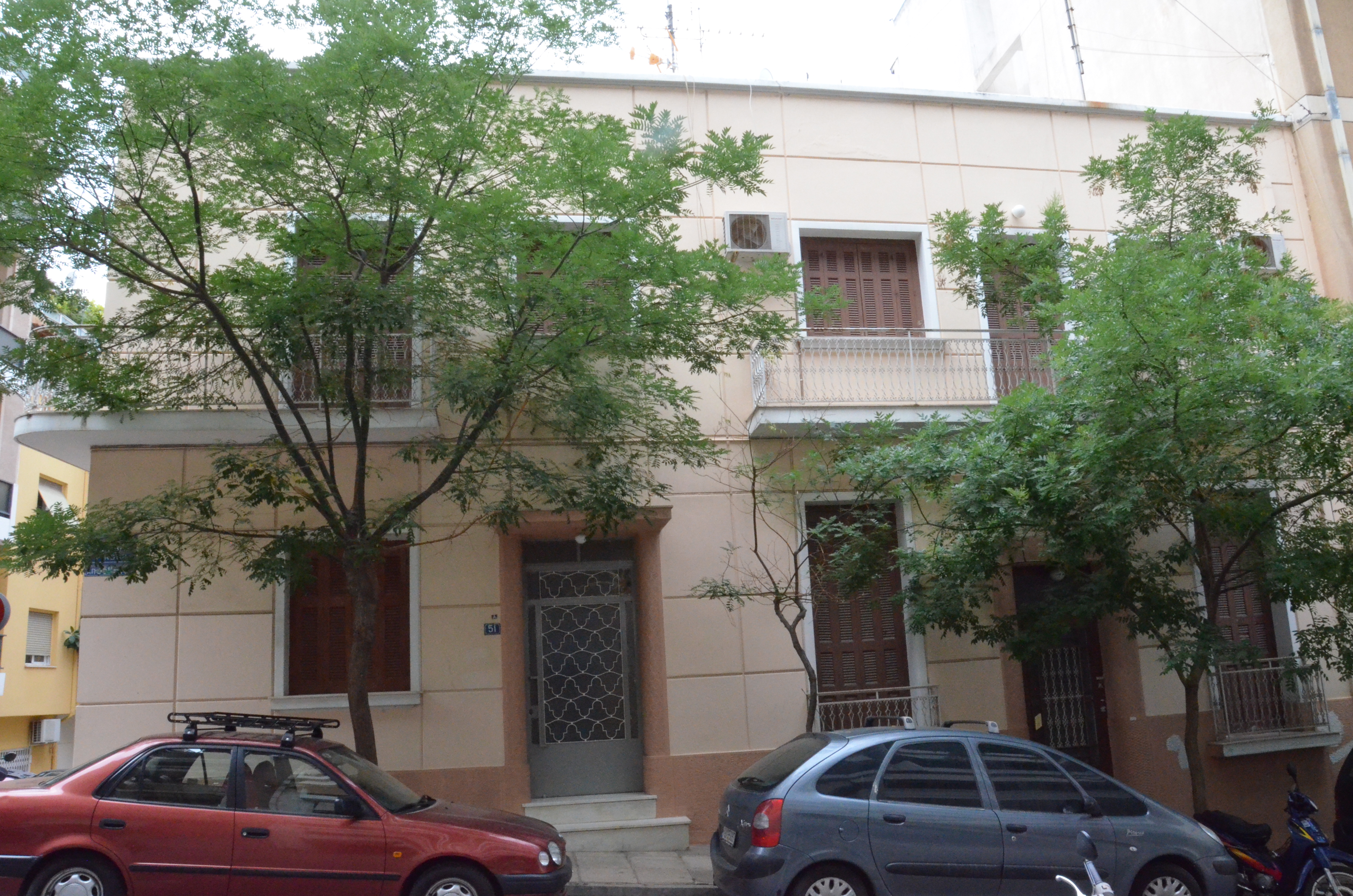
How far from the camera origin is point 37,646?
62.5 feet

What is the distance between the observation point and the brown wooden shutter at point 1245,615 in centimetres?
1223

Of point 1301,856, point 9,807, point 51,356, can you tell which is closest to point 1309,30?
point 1301,856

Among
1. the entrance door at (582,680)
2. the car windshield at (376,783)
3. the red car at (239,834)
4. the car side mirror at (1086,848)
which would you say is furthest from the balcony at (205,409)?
the car side mirror at (1086,848)

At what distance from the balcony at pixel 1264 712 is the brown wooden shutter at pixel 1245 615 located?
0.46m

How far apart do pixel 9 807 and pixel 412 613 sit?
439 centimetres

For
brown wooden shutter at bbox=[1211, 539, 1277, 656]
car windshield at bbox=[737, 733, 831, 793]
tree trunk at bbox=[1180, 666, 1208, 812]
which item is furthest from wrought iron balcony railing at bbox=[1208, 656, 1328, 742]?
car windshield at bbox=[737, 733, 831, 793]

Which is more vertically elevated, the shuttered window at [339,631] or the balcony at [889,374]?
the balcony at [889,374]

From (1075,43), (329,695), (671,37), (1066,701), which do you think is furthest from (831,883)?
(1075,43)

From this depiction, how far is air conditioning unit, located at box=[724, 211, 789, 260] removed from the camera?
457 inches

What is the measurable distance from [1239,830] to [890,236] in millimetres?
7276

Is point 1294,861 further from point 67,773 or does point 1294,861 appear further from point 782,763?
point 67,773

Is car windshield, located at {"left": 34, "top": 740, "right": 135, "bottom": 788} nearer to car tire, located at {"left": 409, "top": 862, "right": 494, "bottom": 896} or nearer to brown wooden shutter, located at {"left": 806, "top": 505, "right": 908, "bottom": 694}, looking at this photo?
car tire, located at {"left": 409, "top": 862, "right": 494, "bottom": 896}

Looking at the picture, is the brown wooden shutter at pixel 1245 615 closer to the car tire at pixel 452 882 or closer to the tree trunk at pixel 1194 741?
the tree trunk at pixel 1194 741

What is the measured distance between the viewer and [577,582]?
37.0ft
